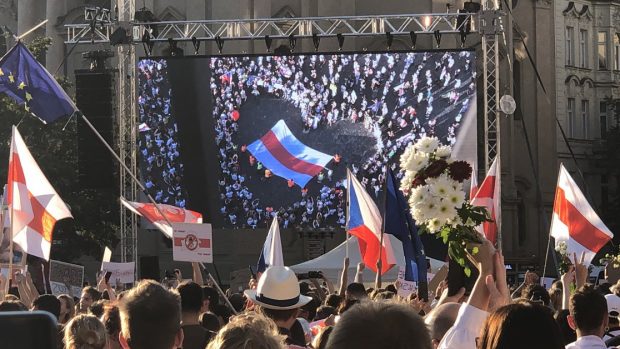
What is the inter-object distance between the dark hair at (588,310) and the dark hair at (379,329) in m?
3.74

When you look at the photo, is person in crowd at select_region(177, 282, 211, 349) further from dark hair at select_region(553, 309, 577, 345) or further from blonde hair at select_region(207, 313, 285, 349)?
blonde hair at select_region(207, 313, 285, 349)

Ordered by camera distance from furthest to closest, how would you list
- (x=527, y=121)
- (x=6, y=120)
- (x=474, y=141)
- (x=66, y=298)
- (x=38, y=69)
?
(x=527, y=121), (x=6, y=120), (x=474, y=141), (x=38, y=69), (x=66, y=298)

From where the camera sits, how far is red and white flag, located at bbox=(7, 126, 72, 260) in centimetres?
1700

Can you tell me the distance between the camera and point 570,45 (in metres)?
60.5

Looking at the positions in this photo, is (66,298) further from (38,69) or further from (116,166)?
(116,166)

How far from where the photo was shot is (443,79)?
34875mm

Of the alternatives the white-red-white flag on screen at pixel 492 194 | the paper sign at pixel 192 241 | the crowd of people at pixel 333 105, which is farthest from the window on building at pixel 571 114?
the paper sign at pixel 192 241

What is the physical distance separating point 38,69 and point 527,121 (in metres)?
37.3

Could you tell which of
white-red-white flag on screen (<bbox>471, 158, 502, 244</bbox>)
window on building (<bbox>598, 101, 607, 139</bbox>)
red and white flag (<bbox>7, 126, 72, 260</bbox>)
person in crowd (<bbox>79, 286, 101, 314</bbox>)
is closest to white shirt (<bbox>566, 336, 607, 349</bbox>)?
person in crowd (<bbox>79, 286, 101, 314</bbox>)

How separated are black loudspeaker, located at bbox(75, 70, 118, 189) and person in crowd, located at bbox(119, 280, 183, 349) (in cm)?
2348

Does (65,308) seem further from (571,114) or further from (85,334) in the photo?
(571,114)

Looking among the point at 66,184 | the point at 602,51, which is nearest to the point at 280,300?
the point at 66,184

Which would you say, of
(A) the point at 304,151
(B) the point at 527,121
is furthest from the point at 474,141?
(B) the point at 527,121

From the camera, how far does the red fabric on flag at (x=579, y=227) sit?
20.4 meters
